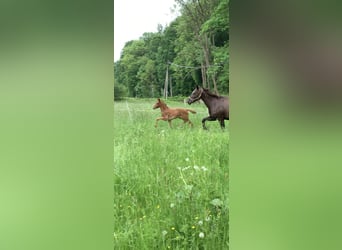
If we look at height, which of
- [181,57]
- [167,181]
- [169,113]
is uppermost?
[181,57]

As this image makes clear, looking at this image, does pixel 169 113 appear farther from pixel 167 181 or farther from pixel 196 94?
pixel 167 181

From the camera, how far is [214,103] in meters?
1.37

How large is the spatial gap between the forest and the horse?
2 cm

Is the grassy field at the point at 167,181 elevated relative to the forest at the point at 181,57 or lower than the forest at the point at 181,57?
lower

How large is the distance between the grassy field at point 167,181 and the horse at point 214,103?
31 mm

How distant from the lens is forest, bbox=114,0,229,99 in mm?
1358

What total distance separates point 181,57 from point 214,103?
0.24m

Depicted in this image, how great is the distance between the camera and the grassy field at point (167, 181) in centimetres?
136

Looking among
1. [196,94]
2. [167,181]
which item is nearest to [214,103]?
[196,94]
